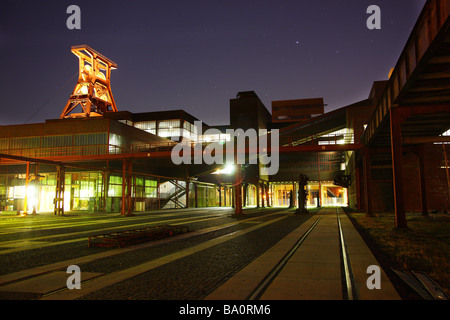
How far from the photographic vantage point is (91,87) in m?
55.0

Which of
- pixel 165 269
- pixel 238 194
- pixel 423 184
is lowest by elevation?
pixel 165 269

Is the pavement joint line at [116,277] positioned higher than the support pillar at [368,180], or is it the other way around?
the support pillar at [368,180]

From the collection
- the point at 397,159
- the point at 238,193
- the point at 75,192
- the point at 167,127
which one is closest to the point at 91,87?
the point at 167,127

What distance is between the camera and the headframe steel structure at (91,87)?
53.1m

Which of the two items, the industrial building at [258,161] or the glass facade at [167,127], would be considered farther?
the glass facade at [167,127]

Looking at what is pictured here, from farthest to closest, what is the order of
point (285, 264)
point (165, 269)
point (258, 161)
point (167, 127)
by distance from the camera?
point (167, 127)
point (258, 161)
point (285, 264)
point (165, 269)

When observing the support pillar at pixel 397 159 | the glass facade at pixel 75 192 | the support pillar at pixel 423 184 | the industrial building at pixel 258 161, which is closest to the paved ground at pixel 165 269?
the support pillar at pixel 397 159

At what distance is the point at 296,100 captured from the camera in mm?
89188

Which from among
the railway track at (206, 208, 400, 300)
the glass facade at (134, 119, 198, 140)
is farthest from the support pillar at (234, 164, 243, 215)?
the glass facade at (134, 119, 198, 140)

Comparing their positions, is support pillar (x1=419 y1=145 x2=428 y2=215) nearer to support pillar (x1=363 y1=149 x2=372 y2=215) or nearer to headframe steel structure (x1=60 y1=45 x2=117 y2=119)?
support pillar (x1=363 y1=149 x2=372 y2=215)

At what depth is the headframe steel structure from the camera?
5309cm

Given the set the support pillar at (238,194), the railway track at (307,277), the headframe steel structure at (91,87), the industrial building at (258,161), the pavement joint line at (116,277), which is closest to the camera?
the railway track at (307,277)

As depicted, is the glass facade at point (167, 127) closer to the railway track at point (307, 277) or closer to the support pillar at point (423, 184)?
the support pillar at point (423, 184)

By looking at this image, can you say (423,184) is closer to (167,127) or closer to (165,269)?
(165,269)
